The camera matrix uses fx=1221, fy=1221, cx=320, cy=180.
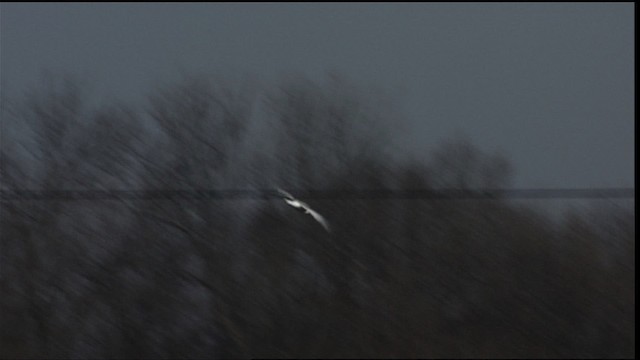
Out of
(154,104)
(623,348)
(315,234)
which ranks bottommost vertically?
(623,348)

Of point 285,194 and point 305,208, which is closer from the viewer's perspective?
point 305,208

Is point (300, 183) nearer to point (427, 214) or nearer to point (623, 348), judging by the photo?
point (427, 214)

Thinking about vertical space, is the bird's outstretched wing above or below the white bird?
above

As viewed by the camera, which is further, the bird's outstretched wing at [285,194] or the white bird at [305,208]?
the bird's outstretched wing at [285,194]

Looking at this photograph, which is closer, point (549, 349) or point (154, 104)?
point (549, 349)

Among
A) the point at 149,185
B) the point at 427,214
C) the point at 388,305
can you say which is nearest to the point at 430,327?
the point at 388,305

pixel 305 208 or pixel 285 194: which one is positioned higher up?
pixel 285 194

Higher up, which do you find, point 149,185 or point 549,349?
point 149,185

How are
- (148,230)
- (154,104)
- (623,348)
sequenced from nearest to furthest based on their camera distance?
(623,348) → (148,230) → (154,104)

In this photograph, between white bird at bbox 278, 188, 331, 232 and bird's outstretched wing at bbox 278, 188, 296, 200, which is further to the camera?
bird's outstretched wing at bbox 278, 188, 296, 200

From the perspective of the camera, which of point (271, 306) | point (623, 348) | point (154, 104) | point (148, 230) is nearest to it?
point (623, 348)

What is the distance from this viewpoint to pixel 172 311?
859 centimetres

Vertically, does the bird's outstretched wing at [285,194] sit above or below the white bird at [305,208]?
above

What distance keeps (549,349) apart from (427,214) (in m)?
1.38
